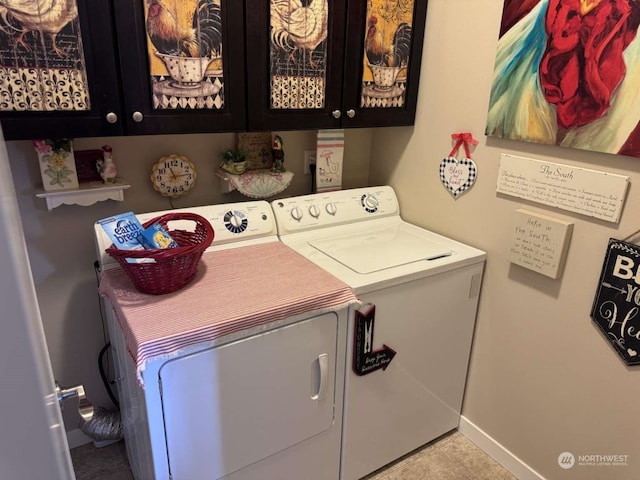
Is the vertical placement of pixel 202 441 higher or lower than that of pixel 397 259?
lower

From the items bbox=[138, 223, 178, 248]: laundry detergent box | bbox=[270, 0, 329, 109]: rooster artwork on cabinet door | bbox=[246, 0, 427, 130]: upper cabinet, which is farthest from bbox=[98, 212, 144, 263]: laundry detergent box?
bbox=[270, 0, 329, 109]: rooster artwork on cabinet door

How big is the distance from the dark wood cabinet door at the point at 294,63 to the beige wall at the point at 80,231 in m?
0.38

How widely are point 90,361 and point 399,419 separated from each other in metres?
1.34

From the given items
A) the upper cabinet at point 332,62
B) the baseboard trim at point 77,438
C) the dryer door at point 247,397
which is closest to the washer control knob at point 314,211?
the upper cabinet at point 332,62

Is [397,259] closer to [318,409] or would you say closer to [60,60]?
[318,409]

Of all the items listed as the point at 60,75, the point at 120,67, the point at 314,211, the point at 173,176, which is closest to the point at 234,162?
the point at 173,176

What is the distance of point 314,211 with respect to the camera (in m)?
2.00

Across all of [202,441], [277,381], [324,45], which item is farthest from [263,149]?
[202,441]

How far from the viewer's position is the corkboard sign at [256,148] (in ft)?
6.58

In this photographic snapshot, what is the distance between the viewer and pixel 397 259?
68.7 inches

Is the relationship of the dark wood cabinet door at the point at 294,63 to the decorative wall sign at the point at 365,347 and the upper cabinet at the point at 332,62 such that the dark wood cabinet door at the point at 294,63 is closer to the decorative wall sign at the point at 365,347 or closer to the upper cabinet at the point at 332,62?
the upper cabinet at the point at 332,62

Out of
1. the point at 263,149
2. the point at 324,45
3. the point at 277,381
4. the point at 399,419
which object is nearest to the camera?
the point at 277,381

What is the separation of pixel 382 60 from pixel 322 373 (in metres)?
1.27

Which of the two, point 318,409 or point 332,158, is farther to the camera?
point 332,158
